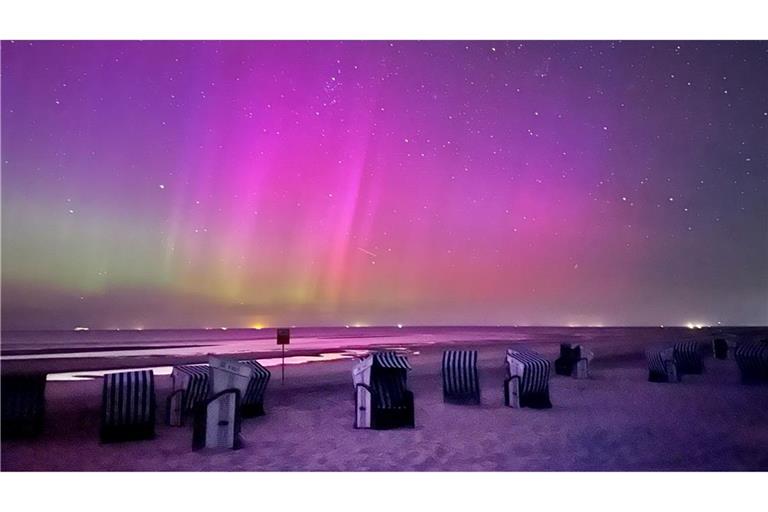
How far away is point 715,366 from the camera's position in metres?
23.2

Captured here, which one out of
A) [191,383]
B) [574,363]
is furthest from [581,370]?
[191,383]

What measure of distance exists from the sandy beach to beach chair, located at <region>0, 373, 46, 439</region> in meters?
0.36

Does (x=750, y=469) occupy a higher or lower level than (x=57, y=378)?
higher

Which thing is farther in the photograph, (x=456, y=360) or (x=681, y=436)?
(x=456, y=360)

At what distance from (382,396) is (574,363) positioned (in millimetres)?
11798

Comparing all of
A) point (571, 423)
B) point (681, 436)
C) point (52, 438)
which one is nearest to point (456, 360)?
point (571, 423)

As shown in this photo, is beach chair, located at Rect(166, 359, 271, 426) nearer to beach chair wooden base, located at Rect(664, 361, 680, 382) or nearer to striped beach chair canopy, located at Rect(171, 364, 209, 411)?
striped beach chair canopy, located at Rect(171, 364, 209, 411)

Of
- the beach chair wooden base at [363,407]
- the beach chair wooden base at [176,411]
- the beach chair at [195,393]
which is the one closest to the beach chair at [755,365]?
the beach chair wooden base at [363,407]

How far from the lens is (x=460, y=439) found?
976cm

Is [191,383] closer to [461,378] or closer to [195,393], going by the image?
[195,393]

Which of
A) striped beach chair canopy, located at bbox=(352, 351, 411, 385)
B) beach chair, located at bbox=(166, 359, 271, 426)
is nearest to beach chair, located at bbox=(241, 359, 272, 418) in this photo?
beach chair, located at bbox=(166, 359, 271, 426)

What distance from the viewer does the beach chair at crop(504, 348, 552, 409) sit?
42.1 ft
